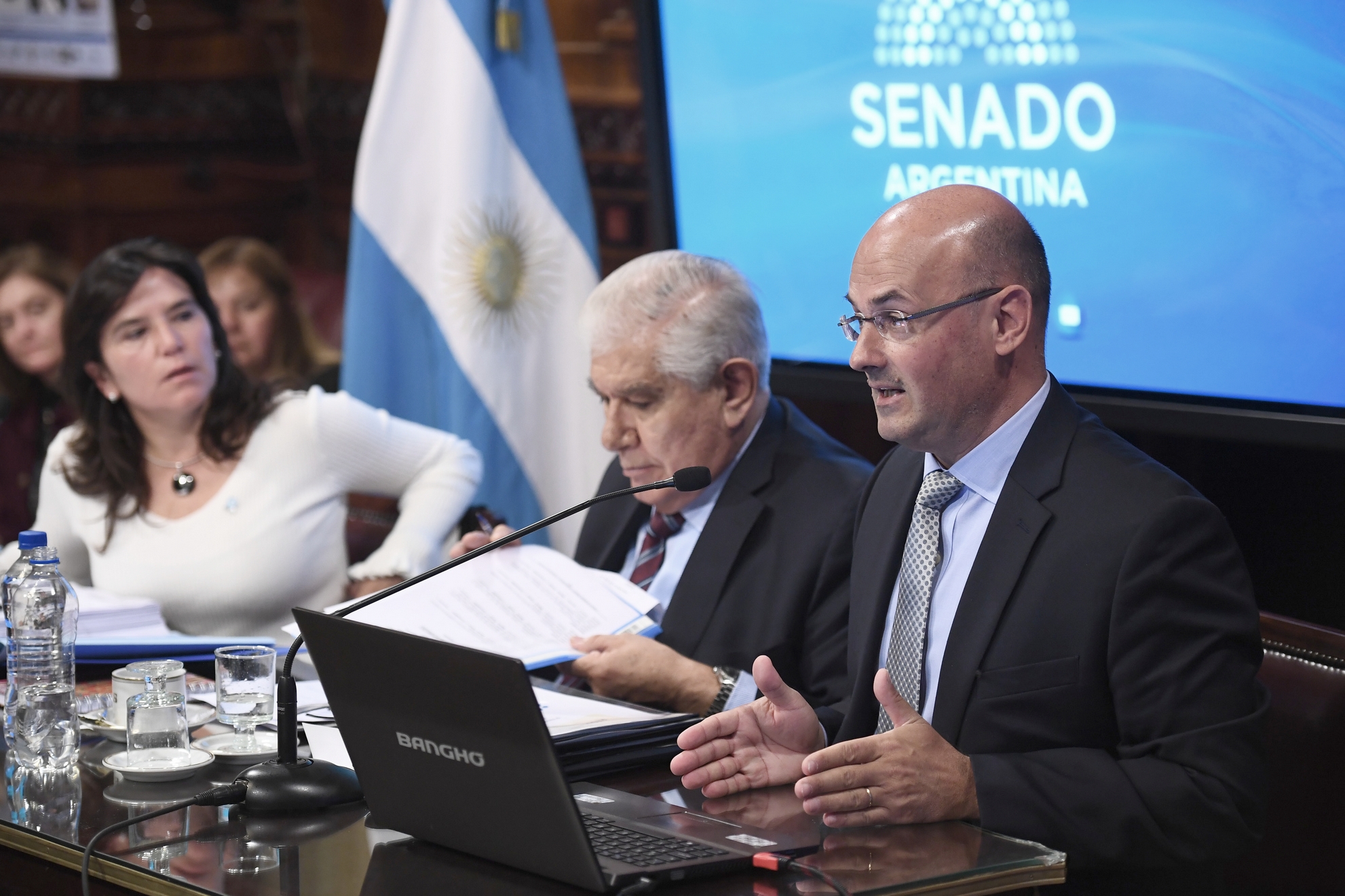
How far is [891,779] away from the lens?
1.42 m

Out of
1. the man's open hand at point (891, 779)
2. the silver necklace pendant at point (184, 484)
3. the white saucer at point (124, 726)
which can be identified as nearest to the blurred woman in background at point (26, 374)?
the silver necklace pendant at point (184, 484)

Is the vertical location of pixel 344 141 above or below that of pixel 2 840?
above

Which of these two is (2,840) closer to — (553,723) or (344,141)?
(553,723)

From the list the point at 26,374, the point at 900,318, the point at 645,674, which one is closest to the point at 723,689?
the point at 645,674

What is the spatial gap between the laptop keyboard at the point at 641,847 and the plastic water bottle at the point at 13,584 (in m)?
0.77

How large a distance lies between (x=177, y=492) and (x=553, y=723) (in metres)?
1.54

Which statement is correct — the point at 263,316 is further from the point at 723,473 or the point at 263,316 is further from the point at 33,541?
the point at 33,541

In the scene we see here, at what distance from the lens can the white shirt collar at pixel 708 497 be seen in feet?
7.84

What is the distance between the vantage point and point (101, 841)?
1.42m

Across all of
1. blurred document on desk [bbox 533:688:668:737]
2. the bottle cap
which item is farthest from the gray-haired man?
the bottle cap

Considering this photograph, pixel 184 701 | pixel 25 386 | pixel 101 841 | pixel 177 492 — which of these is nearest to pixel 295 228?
pixel 25 386

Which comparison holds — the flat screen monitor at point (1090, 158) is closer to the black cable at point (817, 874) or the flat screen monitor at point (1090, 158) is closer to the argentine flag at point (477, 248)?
the argentine flag at point (477, 248)

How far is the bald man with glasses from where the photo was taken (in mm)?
1484

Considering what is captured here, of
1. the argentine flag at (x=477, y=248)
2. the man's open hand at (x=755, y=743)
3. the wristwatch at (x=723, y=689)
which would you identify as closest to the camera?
the man's open hand at (x=755, y=743)
